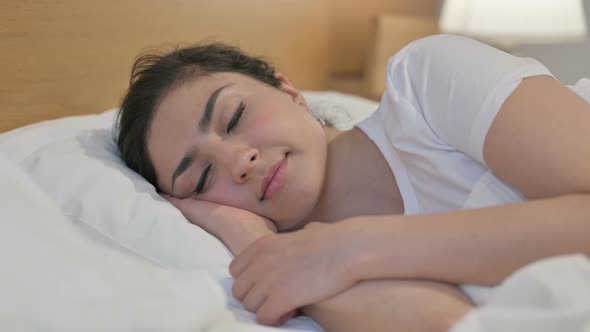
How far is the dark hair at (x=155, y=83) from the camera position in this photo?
1096 mm

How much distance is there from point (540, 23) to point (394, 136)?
158cm

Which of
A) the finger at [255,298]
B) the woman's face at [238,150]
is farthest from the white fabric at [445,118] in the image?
the finger at [255,298]

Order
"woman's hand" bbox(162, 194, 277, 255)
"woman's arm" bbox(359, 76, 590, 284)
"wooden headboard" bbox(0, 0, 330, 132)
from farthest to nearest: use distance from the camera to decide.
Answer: "wooden headboard" bbox(0, 0, 330, 132)
"woman's hand" bbox(162, 194, 277, 255)
"woman's arm" bbox(359, 76, 590, 284)

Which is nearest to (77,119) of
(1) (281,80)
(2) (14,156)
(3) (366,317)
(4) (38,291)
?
(2) (14,156)

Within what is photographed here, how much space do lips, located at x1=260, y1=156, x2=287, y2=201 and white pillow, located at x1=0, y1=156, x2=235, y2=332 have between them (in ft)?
0.76

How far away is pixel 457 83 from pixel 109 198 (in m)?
0.50

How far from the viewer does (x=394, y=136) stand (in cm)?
103

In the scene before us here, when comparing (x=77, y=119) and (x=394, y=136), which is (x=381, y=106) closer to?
(x=394, y=136)

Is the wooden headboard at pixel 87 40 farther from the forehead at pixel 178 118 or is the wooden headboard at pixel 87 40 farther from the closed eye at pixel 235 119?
the closed eye at pixel 235 119

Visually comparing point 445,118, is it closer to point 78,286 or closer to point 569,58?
point 78,286

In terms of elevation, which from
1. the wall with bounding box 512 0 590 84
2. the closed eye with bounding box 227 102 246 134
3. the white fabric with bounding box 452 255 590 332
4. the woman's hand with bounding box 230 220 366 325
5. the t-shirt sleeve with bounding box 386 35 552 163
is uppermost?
the t-shirt sleeve with bounding box 386 35 552 163

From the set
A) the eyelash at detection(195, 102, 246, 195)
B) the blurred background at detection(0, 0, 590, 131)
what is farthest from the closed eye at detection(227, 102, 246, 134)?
the blurred background at detection(0, 0, 590, 131)

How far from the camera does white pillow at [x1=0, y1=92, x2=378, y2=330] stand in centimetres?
89

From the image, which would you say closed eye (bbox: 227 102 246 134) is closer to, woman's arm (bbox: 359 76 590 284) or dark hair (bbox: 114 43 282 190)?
dark hair (bbox: 114 43 282 190)
